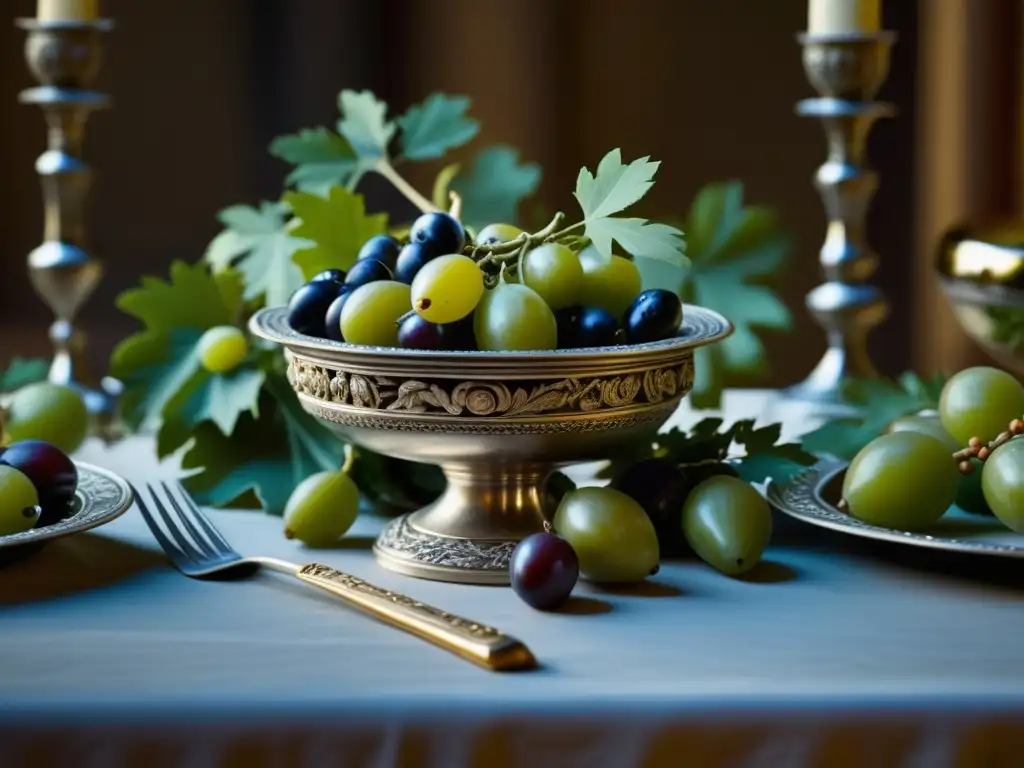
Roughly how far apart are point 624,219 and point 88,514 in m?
0.30

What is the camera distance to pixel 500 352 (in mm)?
572

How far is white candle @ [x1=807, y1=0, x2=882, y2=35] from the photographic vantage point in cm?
103

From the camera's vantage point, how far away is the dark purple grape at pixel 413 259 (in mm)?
628

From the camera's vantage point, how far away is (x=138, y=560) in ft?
2.12

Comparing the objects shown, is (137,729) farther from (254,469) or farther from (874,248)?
(874,248)

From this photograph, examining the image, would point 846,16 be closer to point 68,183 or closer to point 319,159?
point 319,159

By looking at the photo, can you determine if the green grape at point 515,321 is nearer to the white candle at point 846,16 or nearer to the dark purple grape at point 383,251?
the dark purple grape at point 383,251

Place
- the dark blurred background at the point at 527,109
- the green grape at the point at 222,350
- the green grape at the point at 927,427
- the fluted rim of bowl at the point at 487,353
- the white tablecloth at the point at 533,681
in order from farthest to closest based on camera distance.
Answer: the dark blurred background at the point at 527,109 → the green grape at the point at 222,350 → the green grape at the point at 927,427 → the fluted rim of bowl at the point at 487,353 → the white tablecloth at the point at 533,681

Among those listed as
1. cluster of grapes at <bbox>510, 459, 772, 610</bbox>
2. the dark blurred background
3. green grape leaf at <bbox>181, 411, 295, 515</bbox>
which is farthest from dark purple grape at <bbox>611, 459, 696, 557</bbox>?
the dark blurred background

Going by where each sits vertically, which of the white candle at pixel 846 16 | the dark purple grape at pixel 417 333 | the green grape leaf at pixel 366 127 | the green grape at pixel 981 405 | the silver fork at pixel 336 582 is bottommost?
the silver fork at pixel 336 582

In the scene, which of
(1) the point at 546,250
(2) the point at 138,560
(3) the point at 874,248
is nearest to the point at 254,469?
(2) the point at 138,560

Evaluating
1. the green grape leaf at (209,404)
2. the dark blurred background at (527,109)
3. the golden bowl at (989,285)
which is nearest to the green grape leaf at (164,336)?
the green grape leaf at (209,404)

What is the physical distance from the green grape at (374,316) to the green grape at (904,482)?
0.77 ft

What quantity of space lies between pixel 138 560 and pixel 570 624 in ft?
0.75
